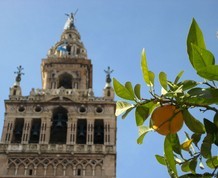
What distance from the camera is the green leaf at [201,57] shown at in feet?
4.90

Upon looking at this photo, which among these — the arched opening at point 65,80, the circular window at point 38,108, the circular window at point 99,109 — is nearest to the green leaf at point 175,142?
the circular window at point 99,109

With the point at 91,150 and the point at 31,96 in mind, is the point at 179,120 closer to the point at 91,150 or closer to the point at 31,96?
the point at 91,150

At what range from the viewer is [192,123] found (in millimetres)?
1729

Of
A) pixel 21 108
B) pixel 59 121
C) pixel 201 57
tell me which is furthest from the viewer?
pixel 21 108

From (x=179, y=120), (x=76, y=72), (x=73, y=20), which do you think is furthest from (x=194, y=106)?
(x=73, y=20)

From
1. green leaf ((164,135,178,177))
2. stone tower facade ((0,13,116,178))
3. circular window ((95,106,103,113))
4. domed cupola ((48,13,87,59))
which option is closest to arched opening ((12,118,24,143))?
stone tower facade ((0,13,116,178))

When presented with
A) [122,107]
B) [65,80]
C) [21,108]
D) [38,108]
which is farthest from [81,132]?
[122,107]

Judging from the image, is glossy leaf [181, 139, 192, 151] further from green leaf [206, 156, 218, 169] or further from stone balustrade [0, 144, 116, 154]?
stone balustrade [0, 144, 116, 154]

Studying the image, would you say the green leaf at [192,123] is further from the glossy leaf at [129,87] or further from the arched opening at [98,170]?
the arched opening at [98,170]

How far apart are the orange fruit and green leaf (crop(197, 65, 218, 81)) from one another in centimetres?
19

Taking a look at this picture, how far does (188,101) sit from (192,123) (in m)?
0.11

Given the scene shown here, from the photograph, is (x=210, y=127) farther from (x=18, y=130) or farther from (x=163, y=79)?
(x=18, y=130)

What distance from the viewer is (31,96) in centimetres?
2702

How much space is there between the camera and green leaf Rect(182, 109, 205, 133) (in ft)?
5.57
